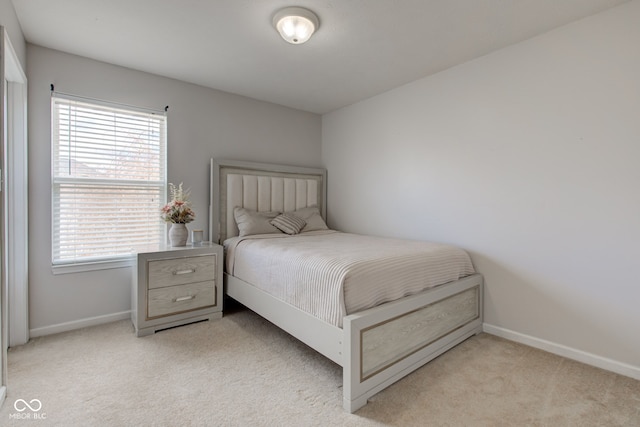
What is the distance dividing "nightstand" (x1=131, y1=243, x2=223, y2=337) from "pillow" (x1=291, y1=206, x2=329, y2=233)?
3.68 feet

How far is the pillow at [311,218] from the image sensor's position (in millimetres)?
3732

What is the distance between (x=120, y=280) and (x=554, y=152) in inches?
151

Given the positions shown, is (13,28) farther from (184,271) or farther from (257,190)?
(257,190)

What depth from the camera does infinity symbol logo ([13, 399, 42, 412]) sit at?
161 centimetres

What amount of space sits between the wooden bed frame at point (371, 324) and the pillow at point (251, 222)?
13 centimetres

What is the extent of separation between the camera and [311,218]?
3.81m

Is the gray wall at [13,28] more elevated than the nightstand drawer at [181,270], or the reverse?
the gray wall at [13,28]

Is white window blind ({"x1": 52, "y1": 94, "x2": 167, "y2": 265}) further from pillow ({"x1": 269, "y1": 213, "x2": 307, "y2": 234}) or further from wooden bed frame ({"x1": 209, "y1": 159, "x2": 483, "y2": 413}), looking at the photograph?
pillow ({"x1": 269, "y1": 213, "x2": 307, "y2": 234})

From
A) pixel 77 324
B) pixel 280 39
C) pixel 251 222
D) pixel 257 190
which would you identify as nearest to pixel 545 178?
pixel 280 39

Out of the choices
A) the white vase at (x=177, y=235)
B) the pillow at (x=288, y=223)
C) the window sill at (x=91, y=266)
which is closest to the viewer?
the window sill at (x=91, y=266)

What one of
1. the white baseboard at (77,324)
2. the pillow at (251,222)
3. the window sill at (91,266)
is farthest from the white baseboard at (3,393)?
the pillow at (251,222)

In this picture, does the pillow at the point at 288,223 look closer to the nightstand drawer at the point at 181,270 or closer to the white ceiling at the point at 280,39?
the nightstand drawer at the point at 181,270

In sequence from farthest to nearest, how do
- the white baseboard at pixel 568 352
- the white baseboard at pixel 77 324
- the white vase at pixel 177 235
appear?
the white vase at pixel 177 235 → the white baseboard at pixel 77 324 → the white baseboard at pixel 568 352

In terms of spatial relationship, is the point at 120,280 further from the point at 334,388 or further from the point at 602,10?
the point at 602,10
